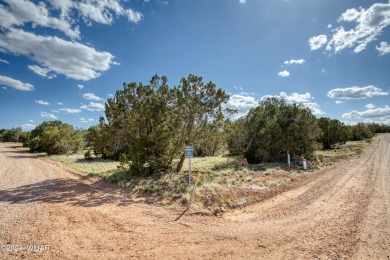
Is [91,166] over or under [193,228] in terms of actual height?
over

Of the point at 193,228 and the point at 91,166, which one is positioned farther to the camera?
the point at 91,166

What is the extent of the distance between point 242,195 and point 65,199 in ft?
25.9

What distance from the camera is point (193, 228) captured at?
683cm

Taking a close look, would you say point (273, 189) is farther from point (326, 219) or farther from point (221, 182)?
point (326, 219)

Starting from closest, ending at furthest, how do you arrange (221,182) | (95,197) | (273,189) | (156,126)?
(95,197), (273,189), (221,182), (156,126)

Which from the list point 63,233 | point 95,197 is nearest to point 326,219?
point 63,233

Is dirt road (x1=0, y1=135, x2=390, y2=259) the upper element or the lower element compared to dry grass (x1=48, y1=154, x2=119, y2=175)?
lower

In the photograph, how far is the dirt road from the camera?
17.2 feet

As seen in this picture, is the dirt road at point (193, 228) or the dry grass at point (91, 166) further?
the dry grass at point (91, 166)

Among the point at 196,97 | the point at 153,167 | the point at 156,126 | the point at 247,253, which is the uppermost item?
the point at 196,97

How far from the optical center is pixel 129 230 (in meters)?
6.53

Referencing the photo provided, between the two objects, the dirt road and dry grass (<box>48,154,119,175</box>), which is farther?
dry grass (<box>48,154,119,175</box>)

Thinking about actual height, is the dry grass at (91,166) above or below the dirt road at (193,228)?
above

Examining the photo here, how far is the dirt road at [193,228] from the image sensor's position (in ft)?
17.2
